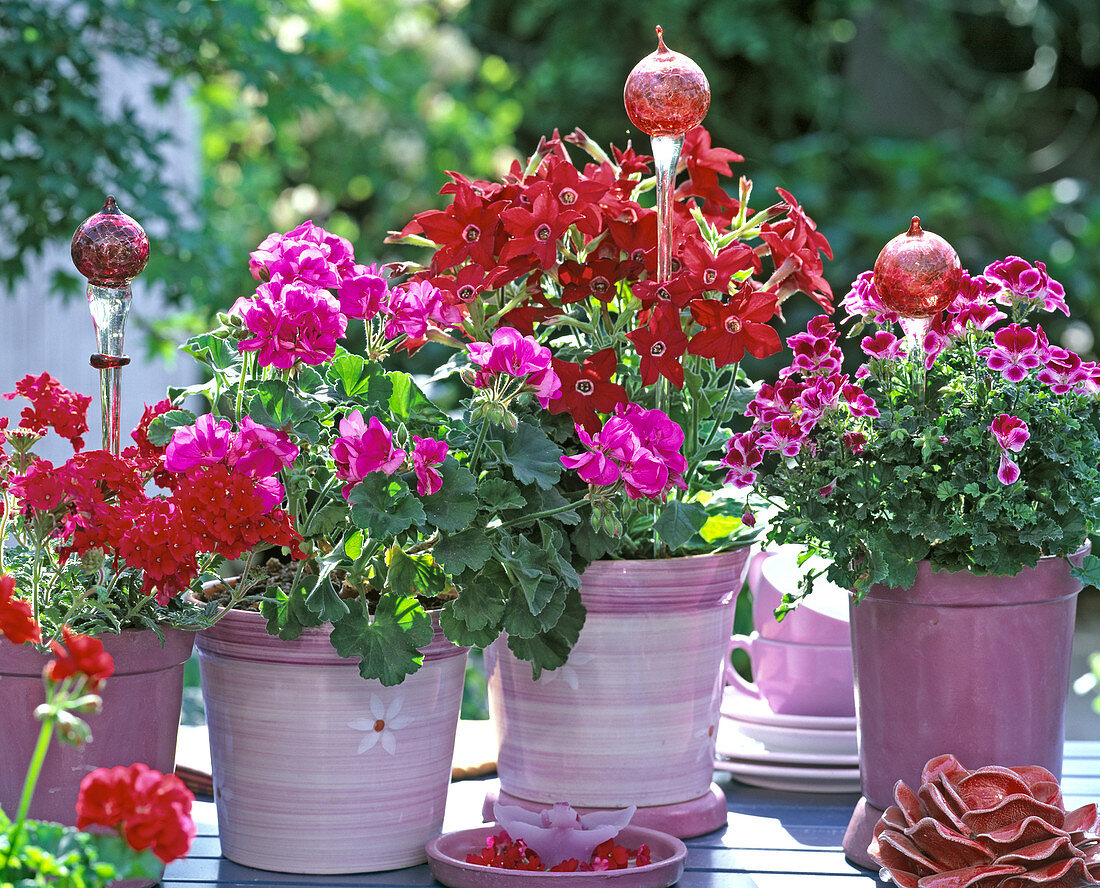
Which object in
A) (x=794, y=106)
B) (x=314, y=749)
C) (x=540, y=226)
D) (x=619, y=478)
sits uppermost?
(x=794, y=106)

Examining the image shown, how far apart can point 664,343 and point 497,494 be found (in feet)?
0.66

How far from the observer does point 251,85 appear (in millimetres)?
3162

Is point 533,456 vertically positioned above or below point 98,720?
above

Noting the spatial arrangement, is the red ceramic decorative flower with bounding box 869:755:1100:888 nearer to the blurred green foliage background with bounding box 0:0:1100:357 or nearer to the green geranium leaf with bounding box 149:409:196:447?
the green geranium leaf with bounding box 149:409:196:447

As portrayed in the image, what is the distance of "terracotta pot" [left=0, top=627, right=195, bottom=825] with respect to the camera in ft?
2.96

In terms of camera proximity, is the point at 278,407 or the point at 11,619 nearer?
the point at 11,619

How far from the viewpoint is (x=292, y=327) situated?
36.4 inches

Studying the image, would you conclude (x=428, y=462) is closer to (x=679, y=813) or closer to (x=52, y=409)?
(x=52, y=409)

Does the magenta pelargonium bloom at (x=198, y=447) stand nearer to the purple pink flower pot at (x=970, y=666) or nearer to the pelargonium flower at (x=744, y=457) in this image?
the pelargonium flower at (x=744, y=457)

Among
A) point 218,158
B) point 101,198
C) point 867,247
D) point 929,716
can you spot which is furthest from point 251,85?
point 218,158

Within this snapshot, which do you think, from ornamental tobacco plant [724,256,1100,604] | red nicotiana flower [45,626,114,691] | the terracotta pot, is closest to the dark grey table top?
the terracotta pot

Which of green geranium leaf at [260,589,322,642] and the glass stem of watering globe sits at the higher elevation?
the glass stem of watering globe

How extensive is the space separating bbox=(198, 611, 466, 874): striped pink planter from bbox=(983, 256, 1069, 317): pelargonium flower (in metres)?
0.54

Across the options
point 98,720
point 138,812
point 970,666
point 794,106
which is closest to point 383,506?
point 98,720
